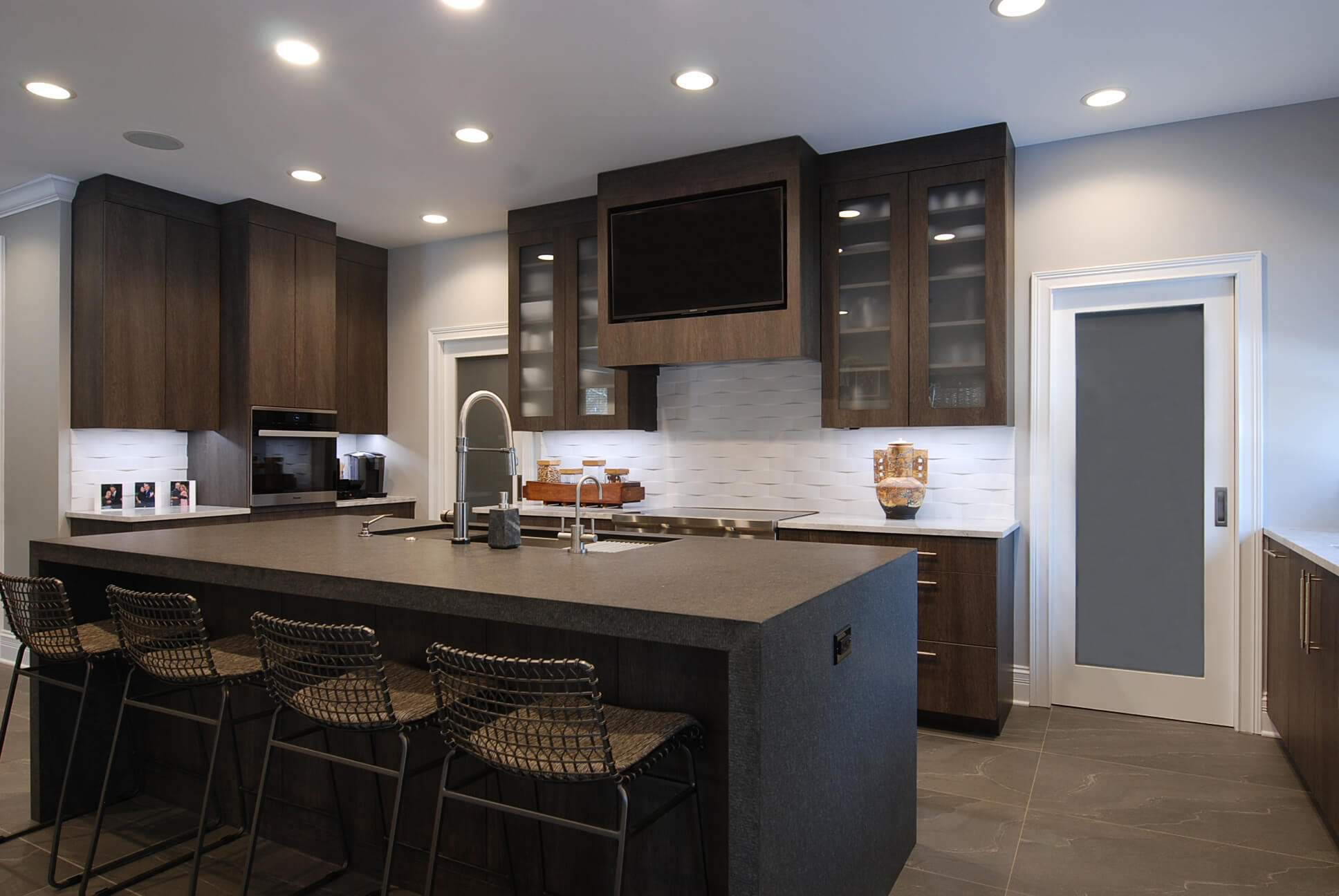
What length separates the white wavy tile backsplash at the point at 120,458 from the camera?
15.3 ft

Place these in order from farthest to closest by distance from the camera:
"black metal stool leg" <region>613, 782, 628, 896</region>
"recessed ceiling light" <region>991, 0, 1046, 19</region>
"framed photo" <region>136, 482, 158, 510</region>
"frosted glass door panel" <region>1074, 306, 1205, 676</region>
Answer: "framed photo" <region>136, 482, 158, 510</region> → "frosted glass door panel" <region>1074, 306, 1205, 676</region> → "recessed ceiling light" <region>991, 0, 1046, 19</region> → "black metal stool leg" <region>613, 782, 628, 896</region>

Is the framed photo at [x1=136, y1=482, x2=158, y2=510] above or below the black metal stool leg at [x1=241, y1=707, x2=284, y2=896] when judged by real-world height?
above

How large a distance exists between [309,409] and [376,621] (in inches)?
129

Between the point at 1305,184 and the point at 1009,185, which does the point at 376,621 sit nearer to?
the point at 1009,185

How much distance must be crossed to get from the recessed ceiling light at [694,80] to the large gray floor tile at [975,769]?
263 cm

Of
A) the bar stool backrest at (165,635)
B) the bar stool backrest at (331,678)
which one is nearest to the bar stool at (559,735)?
the bar stool backrest at (331,678)

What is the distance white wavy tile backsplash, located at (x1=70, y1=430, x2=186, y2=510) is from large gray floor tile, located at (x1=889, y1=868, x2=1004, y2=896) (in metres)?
4.63

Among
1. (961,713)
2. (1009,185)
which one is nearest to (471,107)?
(1009,185)

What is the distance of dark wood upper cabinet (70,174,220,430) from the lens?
14.9 feet

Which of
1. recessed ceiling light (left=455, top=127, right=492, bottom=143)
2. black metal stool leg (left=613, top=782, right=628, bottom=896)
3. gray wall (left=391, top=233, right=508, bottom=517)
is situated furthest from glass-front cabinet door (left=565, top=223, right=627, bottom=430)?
black metal stool leg (left=613, top=782, right=628, bottom=896)

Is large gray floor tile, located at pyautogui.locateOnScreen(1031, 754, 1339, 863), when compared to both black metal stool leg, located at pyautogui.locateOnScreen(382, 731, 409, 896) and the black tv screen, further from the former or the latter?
the black tv screen

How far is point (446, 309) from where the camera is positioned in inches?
233

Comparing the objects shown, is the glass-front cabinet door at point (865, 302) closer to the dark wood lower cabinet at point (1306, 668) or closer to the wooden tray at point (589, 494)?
the wooden tray at point (589, 494)

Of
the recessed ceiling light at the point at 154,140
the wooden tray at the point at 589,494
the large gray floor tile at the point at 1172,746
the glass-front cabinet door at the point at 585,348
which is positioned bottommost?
the large gray floor tile at the point at 1172,746
